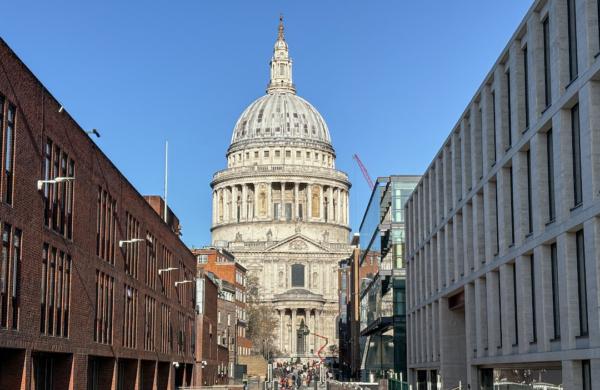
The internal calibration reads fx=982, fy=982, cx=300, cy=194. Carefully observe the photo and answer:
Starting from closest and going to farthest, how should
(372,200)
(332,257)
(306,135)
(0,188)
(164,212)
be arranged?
(0,188) < (164,212) < (372,200) < (332,257) < (306,135)

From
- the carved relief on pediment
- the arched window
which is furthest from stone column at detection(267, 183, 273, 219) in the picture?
the arched window

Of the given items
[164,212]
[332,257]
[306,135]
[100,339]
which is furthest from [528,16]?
[306,135]

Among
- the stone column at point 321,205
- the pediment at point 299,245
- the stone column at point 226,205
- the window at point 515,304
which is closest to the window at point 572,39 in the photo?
the window at point 515,304

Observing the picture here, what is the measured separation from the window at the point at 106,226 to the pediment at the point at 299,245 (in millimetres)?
143652

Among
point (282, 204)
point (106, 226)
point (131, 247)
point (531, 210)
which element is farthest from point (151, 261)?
point (282, 204)

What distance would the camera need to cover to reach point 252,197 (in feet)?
634

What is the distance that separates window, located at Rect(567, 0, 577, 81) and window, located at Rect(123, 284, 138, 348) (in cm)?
2066

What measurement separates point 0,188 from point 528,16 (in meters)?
16.1

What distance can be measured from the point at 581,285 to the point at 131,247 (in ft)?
69.3

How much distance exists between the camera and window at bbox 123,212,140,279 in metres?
39.6

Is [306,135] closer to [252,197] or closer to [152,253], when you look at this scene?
[252,197]

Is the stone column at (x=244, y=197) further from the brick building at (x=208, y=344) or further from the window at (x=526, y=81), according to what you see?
the window at (x=526, y=81)

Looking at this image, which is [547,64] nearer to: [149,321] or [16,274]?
[16,274]

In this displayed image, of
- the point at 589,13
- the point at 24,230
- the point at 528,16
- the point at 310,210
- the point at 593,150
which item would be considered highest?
the point at 310,210
